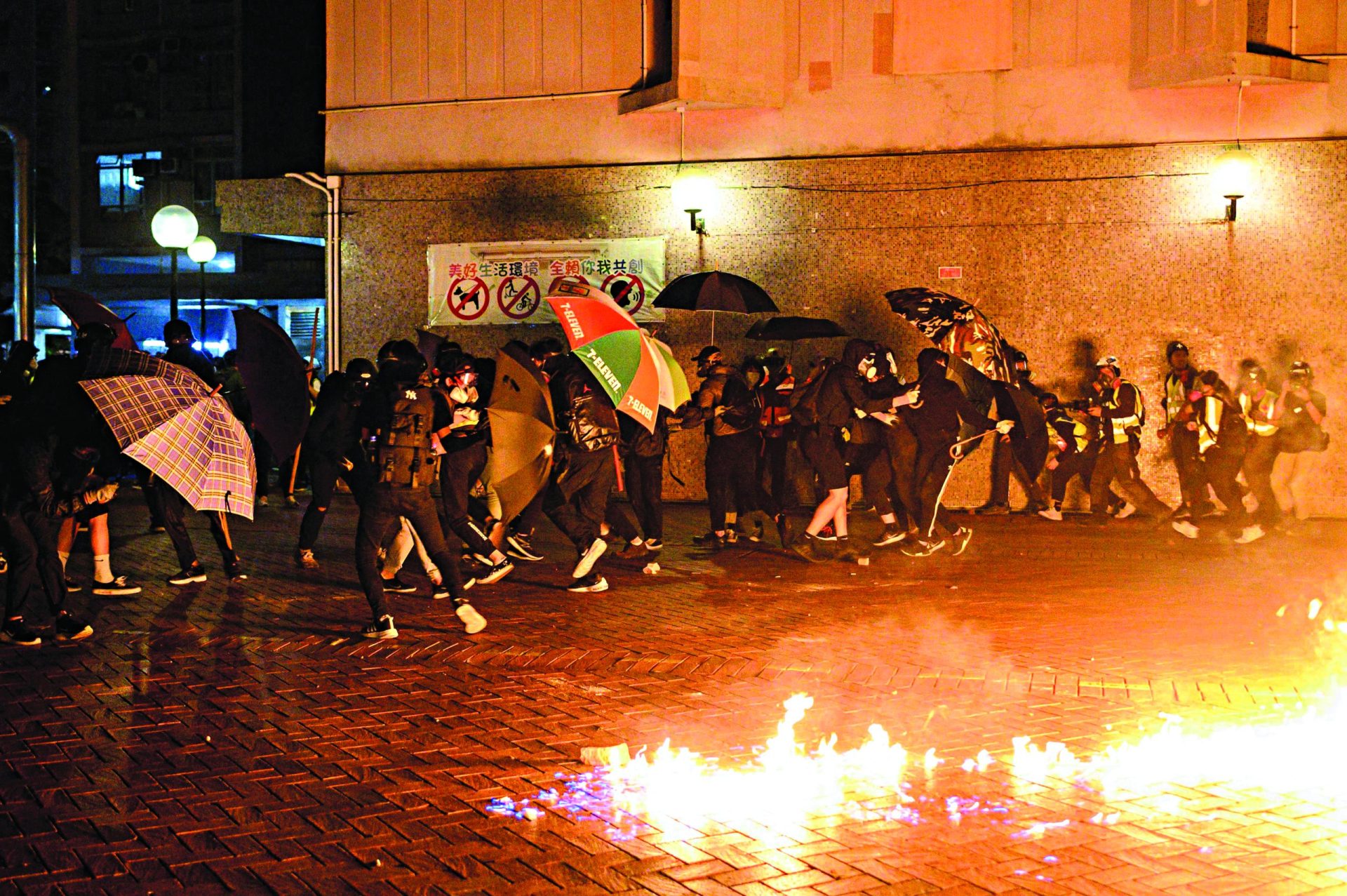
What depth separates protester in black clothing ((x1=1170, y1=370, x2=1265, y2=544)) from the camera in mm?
14281

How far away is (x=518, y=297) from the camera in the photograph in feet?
58.5

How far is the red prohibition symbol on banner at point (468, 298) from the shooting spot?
17953mm

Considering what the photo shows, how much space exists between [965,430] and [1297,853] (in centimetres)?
828

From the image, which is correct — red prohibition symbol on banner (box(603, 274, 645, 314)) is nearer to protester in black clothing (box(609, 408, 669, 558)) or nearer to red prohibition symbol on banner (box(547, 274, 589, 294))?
red prohibition symbol on banner (box(547, 274, 589, 294))

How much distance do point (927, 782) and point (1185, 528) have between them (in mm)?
9726

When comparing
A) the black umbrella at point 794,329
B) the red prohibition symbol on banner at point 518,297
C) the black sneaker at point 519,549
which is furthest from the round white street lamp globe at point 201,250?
the black sneaker at point 519,549

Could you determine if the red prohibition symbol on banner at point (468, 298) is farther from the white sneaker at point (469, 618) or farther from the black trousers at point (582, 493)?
the white sneaker at point (469, 618)

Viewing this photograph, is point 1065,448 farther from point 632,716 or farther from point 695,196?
point 632,716

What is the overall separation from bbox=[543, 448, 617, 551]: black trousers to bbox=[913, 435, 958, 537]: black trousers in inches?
128

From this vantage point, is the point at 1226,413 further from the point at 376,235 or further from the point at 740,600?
the point at 376,235

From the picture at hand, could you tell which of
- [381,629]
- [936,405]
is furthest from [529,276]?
[381,629]

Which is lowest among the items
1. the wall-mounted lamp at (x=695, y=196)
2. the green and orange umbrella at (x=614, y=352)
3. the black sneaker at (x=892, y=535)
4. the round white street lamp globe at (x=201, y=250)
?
the black sneaker at (x=892, y=535)

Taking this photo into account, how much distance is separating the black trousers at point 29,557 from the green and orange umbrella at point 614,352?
3.76 metres

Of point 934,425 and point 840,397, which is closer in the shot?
point 840,397
